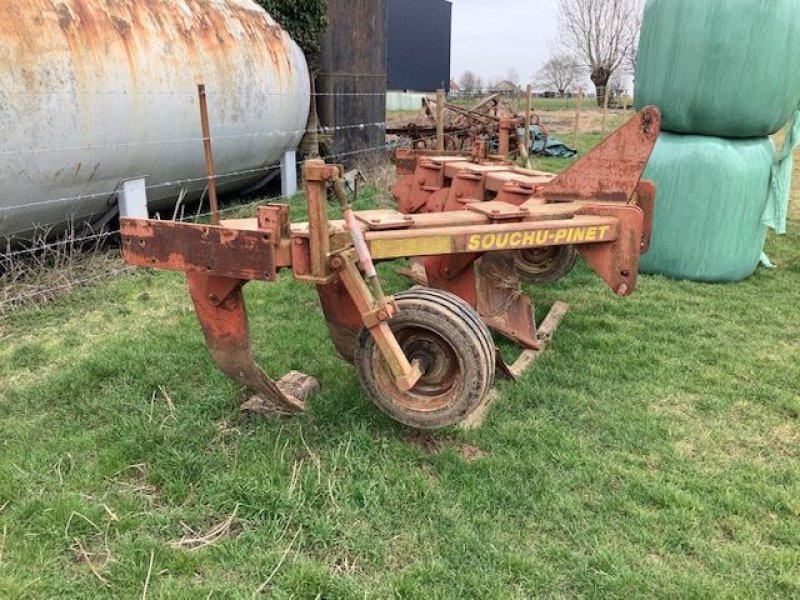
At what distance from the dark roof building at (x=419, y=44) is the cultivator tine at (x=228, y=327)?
31.9m

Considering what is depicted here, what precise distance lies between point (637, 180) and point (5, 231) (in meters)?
4.36

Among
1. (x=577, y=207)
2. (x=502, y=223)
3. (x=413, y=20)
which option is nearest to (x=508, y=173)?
(x=577, y=207)

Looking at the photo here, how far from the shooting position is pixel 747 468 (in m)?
3.26

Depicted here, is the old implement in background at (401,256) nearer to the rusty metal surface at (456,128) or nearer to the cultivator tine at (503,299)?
the cultivator tine at (503,299)

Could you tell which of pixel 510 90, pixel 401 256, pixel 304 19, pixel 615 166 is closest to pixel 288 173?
pixel 304 19

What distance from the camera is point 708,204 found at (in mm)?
5996

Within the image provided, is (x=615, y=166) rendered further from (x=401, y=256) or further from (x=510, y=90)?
(x=510, y=90)

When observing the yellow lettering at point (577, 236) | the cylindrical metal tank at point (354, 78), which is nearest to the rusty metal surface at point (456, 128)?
the cylindrical metal tank at point (354, 78)

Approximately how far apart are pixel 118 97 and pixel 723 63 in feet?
16.0

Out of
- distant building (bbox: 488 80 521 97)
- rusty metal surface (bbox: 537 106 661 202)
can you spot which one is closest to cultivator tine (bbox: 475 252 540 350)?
rusty metal surface (bbox: 537 106 661 202)

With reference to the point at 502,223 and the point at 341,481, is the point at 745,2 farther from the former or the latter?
the point at 341,481

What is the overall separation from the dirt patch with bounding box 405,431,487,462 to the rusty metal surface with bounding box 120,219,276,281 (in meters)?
1.11

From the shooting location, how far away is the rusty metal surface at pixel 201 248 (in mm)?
2869

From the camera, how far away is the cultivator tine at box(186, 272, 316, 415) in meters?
3.16
